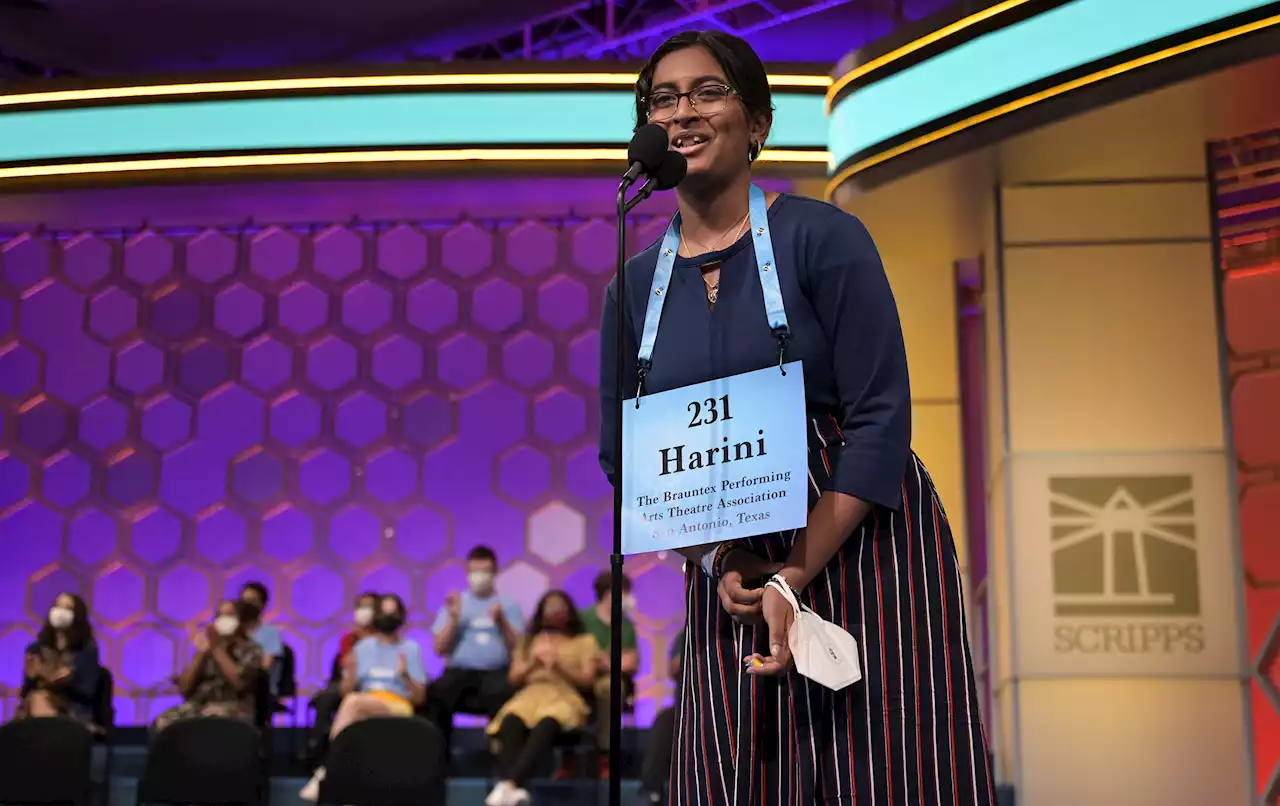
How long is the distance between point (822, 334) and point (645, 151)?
252 millimetres

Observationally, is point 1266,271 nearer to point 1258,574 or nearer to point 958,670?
point 1258,574

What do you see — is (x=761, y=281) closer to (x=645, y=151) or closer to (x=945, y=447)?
(x=645, y=151)

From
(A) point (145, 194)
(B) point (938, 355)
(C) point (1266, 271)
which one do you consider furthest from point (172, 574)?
(C) point (1266, 271)

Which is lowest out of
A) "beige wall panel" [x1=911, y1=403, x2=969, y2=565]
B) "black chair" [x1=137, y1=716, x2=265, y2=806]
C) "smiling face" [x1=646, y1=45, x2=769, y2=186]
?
"black chair" [x1=137, y1=716, x2=265, y2=806]

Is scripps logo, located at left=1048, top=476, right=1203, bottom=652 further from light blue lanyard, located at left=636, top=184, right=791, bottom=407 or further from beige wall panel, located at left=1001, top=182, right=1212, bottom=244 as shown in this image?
light blue lanyard, located at left=636, top=184, right=791, bottom=407

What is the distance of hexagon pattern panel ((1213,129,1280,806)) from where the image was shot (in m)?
4.78

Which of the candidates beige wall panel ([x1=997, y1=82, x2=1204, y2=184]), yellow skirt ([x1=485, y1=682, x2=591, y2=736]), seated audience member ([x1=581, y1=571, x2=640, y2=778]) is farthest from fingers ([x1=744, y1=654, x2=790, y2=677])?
yellow skirt ([x1=485, y1=682, x2=591, y2=736])

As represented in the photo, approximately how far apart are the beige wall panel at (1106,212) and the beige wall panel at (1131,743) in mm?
1575

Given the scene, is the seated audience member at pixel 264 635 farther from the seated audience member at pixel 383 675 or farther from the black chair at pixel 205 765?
the black chair at pixel 205 765

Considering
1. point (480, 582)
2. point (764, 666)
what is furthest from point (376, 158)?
point (764, 666)

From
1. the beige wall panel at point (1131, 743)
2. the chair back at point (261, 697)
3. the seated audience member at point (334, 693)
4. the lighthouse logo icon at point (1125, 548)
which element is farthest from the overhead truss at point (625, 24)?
the beige wall panel at point (1131, 743)

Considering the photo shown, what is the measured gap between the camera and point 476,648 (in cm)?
621

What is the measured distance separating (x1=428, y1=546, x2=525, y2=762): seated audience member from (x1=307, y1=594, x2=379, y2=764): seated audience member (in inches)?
13.6

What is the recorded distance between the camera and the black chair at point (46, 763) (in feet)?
15.4
